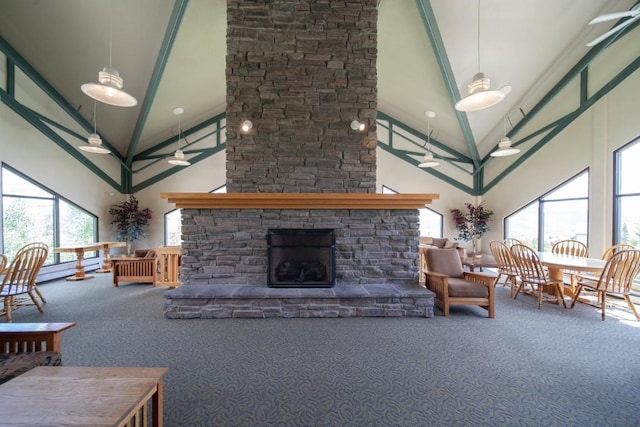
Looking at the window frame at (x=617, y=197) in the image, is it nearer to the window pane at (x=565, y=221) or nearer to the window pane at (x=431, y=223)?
the window pane at (x=565, y=221)

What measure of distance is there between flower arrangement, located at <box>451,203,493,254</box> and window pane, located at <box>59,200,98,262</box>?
10.7m

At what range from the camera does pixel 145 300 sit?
4.32 m

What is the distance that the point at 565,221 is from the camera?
5.79 meters

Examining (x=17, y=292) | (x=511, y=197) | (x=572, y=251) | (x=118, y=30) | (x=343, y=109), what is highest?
(x=118, y=30)

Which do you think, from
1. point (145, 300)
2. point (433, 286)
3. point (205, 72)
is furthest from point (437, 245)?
point (205, 72)

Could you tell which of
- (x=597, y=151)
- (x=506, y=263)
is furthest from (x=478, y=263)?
(x=597, y=151)

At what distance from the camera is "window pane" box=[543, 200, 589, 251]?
5402 mm

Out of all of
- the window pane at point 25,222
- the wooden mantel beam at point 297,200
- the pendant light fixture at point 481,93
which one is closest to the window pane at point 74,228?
the window pane at point 25,222

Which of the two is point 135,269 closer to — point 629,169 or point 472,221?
point 472,221

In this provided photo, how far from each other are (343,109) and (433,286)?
10.2ft

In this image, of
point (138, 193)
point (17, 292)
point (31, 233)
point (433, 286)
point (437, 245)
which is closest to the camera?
point (17, 292)

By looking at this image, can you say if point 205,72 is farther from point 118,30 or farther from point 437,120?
point 437,120

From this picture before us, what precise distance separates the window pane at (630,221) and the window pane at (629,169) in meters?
0.17

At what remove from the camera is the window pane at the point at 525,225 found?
6617 mm
